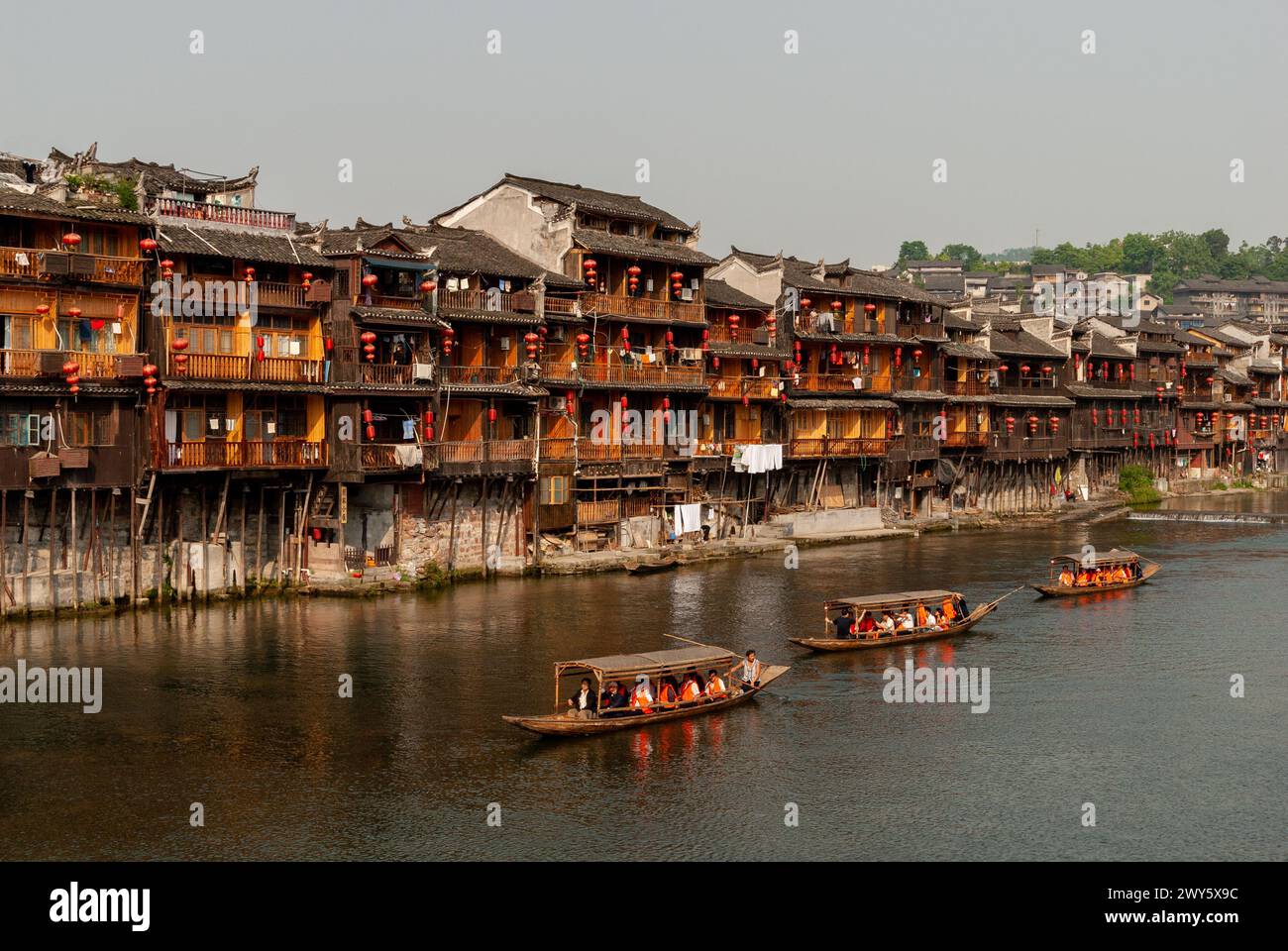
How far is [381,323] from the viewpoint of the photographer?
183ft

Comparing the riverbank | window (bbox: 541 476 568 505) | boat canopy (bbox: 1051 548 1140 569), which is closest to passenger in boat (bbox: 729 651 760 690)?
the riverbank

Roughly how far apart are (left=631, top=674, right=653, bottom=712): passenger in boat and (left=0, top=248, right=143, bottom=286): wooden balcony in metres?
25.5

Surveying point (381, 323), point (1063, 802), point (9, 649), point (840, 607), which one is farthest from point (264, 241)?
point (1063, 802)

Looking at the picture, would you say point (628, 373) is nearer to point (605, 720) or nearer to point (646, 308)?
point (646, 308)

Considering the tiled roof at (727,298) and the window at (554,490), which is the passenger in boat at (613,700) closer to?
the window at (554,490)

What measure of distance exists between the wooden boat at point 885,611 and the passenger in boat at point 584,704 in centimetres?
1237

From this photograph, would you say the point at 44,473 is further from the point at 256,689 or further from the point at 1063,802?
the point at 1063,802

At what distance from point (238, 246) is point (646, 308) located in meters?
23.8

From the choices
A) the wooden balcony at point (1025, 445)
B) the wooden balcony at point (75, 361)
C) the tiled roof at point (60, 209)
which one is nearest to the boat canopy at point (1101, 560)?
the wooden balcony at point (1025, 445)

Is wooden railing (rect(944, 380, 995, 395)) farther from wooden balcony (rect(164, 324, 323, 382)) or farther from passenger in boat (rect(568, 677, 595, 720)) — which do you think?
passenger in boat (rect(568, 677, 595, 720))

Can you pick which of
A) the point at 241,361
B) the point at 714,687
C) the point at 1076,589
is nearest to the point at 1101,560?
the point at 1076,589

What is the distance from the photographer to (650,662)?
125 ft

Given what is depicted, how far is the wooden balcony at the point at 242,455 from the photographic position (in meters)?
49.8

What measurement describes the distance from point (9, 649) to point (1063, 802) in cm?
3224
